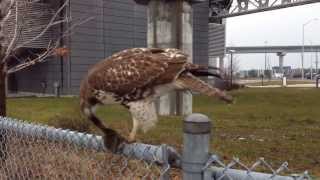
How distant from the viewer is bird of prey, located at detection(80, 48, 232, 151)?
2.84m

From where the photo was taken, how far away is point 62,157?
4371 millimetres

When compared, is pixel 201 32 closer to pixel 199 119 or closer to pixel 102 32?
pixel 102 32

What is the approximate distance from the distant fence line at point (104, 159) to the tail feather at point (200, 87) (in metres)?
0.32

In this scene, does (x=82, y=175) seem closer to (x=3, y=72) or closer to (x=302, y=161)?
(x=3, y=72)

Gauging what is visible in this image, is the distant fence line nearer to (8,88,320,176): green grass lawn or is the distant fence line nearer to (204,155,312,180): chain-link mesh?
(204,155,312,180): chain-link mesh

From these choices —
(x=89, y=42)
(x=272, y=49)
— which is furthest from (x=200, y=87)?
(x=272, y=49)

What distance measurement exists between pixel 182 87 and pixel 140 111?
0.25m

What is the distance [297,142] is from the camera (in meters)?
10.8

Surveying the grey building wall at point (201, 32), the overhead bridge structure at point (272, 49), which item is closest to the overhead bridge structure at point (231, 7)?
the grey building wall at point (201, 32)

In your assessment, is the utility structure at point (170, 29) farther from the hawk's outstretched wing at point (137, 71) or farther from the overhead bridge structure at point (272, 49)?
the overhead bridge structure at point (272, 49)

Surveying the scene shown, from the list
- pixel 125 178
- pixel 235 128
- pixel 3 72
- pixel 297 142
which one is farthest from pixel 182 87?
pixel 235 128

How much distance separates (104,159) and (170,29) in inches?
573

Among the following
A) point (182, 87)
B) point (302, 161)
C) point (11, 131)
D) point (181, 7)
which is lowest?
point (302, 161)

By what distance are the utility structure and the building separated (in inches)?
602
